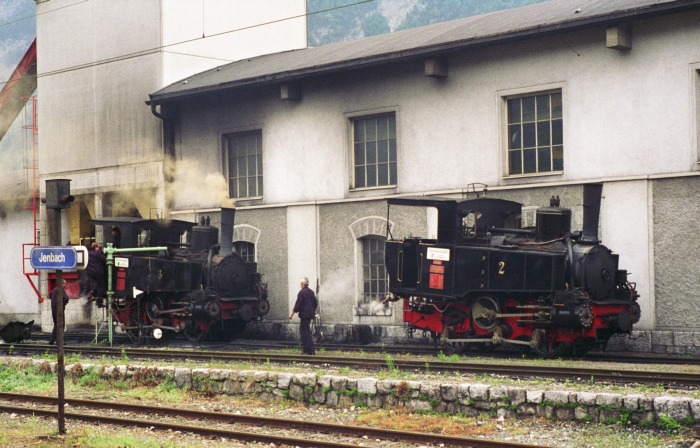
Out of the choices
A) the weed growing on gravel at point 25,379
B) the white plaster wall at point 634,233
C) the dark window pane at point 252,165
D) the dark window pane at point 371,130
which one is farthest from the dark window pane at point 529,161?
the weed growing on gravel at point 25,379

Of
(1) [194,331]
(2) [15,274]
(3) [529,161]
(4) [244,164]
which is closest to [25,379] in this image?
(1) [194,331]

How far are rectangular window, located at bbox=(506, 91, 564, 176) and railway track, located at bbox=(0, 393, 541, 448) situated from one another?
10.1 meters

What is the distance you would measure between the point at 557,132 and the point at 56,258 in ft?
38.4

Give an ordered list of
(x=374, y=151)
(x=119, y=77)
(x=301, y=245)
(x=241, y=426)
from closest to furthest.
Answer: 1. (x=241, y=426)
2. (x=374, y=151)
3. (x=301, y=245)
4. (x=119, y=77)

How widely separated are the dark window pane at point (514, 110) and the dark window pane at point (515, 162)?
2.20 ft

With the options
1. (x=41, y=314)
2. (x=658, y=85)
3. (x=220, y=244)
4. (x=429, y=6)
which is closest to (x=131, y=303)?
(x=220, y=244)

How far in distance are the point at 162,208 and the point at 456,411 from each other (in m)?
16.6

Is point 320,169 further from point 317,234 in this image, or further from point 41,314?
point 41,314

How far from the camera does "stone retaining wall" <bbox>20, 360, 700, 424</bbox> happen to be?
10.4 metres

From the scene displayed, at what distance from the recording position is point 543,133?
785 inches

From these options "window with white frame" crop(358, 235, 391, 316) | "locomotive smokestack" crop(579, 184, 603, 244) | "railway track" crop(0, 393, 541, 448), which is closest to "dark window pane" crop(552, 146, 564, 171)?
"locomotive smokestack" crop(579, 184, 603, 244)

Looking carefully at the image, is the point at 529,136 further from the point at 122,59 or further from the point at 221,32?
the point at 122,59

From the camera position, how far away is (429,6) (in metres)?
109

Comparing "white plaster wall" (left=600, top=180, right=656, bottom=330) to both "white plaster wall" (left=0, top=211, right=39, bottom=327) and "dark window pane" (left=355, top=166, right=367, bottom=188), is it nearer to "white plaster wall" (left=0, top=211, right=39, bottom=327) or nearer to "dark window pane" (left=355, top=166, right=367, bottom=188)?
"dark window pane" (left=355, top=166, right=367, bottom=188)
